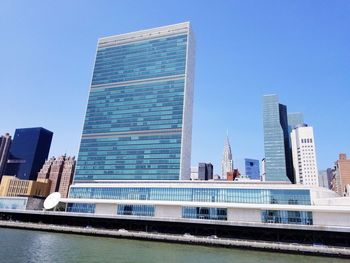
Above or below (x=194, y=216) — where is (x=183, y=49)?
above

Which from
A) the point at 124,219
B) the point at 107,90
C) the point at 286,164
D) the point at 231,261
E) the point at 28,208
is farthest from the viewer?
the point at 286,164

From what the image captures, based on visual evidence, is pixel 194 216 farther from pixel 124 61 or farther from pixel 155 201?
pixel 124 61

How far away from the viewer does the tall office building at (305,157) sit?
621ft

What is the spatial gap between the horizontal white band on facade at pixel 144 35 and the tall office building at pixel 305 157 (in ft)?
366

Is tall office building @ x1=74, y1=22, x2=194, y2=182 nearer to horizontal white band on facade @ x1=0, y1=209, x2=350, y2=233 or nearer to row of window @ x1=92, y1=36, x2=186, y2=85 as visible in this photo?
row of window @ x1=92, y1=36, x2=186, y2=85

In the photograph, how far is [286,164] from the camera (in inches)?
7790

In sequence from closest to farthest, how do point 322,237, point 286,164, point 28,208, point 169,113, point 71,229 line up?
1. point 322,237
2. point 71,229
3. point 28,208
4. point 169,113
5. point 286,164

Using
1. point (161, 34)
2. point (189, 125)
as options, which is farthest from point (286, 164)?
point (161, 34)

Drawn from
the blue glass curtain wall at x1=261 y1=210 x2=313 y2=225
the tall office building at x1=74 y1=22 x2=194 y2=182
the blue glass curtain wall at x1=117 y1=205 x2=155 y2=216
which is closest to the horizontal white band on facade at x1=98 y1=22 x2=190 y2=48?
the tall office building at x1=74 y1=22 x2=194 y2=182

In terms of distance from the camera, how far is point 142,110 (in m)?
132

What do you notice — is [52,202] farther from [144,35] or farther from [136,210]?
[144,35]

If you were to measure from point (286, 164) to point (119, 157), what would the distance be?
399ft

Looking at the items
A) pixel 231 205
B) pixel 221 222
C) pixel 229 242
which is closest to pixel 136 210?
pixel 221 222

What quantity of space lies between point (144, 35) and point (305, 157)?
5030 inches
